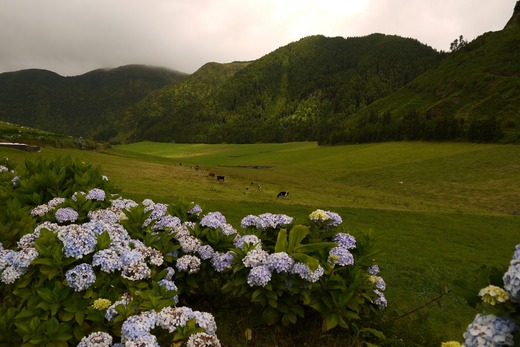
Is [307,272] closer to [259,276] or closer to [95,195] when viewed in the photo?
[259,276]

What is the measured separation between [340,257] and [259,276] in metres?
1.62

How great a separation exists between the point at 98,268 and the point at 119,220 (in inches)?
74.0

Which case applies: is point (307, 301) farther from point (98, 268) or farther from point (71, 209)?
point (71, 209)

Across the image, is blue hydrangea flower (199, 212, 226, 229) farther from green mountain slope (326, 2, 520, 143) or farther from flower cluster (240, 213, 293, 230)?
green mountain slope (326, 2, 520, 143)

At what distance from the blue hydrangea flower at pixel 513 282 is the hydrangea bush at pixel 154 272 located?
3.14m

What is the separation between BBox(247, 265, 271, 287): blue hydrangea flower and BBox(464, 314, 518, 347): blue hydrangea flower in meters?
3.23

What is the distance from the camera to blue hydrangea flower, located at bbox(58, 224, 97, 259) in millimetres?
5363

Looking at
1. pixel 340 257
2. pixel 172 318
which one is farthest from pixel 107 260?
pixel 340 257

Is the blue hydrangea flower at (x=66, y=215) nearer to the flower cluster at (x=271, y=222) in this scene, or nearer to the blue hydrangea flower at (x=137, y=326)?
the blue hydrangea flower at (x=137, y=326)

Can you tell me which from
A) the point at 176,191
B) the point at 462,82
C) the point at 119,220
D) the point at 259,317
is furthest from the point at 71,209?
the point at 462,82

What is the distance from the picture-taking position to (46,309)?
505 cm

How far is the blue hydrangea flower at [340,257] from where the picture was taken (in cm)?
635

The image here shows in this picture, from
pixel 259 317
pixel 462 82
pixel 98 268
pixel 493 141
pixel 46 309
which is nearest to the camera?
pixel 46 309

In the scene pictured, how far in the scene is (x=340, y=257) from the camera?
6387 millimetres
